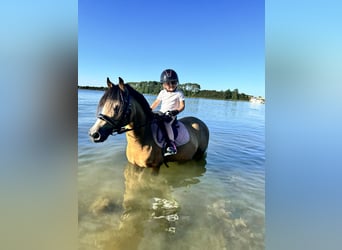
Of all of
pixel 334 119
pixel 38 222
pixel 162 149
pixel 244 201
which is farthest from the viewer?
pixel 162 149

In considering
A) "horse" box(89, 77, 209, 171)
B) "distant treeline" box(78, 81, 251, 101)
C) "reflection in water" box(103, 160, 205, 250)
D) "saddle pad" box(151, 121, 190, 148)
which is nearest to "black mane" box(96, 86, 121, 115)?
"horse" box(89, 77, 209, 171)

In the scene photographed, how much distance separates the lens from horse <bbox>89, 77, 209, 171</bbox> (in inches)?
51.4

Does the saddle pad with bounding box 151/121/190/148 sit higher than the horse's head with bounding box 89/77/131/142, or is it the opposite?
the horse's head with bounding box 89/77/131/142

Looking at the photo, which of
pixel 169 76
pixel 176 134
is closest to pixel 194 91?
pixel 169 76

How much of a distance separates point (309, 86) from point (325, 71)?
10cm

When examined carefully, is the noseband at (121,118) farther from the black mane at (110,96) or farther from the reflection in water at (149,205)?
the reflection in water at (149,205)

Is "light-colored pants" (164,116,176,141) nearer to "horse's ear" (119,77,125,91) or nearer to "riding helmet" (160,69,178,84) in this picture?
"riding helmet" (160,69,178,84)

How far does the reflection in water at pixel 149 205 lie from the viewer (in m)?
1.27

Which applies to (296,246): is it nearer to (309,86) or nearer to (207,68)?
(309,86)

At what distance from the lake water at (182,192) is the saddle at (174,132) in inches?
5.5

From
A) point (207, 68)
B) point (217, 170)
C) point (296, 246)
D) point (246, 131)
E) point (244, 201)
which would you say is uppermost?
point (207, 68)

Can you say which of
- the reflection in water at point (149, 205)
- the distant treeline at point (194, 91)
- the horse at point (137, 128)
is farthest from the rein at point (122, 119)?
the reflection in water at point (149, 205)

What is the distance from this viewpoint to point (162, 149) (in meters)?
1.60

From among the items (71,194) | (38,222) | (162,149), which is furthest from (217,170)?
(38,222)
